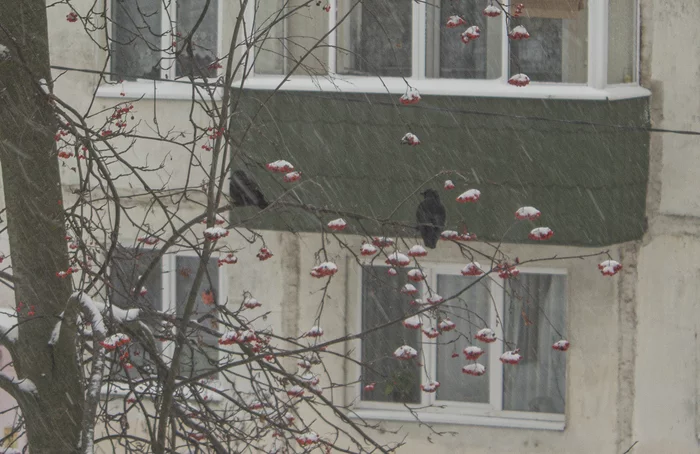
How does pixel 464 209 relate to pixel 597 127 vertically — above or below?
below

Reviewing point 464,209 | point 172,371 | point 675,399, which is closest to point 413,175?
point 464,209

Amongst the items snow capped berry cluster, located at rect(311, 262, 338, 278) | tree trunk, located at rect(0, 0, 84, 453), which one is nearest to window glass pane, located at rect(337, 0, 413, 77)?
snow capped berry cluster, located at rect(311, 262, 338, 278)

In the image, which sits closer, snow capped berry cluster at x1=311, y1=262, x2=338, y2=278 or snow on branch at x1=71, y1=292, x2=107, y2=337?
snow on branch at x1=71, y1=292, x2=107, y2=337

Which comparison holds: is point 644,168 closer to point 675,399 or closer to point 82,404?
point 675,399

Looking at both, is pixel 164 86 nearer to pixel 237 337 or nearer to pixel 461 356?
pixel 461 356

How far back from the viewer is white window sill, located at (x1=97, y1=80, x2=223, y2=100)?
8.98m

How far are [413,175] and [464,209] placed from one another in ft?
1.41

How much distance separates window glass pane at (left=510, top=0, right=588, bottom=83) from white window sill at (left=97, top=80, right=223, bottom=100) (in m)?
2.36

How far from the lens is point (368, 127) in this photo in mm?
8156

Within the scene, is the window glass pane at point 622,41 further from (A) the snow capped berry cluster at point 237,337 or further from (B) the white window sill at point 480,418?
(A) the snow capped berry cluster at point 237,337

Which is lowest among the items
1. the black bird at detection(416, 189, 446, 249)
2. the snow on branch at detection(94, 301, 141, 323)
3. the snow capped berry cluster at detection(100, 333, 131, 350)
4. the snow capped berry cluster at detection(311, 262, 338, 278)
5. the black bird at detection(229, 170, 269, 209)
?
the snow capped berry cluster at detection(100, 333, 131, 350)

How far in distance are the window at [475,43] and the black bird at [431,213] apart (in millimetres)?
908

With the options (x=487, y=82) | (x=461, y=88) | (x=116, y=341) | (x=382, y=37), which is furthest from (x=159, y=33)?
(x=116, y=341)

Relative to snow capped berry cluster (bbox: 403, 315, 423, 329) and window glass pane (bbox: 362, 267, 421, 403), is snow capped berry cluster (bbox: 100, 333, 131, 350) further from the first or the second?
window glass pane (bbox: 362, 267, 421, 403)
